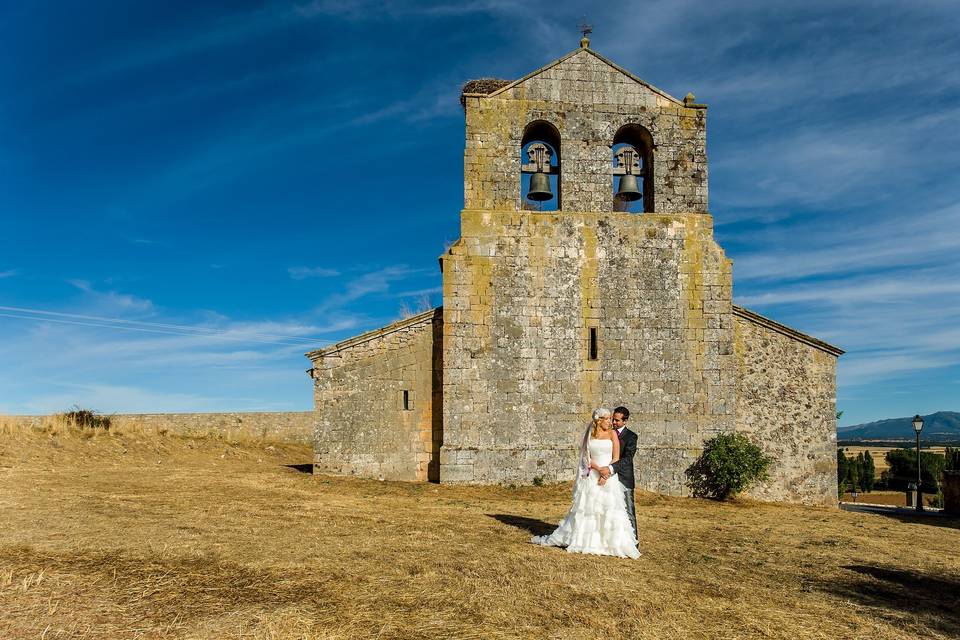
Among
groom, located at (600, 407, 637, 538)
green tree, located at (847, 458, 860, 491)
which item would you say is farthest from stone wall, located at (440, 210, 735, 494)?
green tree, located at (847, 458, 860, 491)

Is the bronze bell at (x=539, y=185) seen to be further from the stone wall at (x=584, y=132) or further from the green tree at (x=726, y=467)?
the green tree at (x=726, y=467)

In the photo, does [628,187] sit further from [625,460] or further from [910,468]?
[910,468]

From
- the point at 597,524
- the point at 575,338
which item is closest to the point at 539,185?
the point at 575,338

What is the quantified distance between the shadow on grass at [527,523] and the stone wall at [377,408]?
4.44 metres

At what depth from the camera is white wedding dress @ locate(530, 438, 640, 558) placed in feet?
26.0

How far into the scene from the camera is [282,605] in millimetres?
5305

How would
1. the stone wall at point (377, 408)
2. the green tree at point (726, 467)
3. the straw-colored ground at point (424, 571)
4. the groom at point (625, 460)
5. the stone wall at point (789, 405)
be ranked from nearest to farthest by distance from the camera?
the straw-colored ground at point (424, 571)
the groom at point (625, 460)
the green tree at point (726, 467)
the stone wall at point (377, 408)
the stone wall at point (789, 405)

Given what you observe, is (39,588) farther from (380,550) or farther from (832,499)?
(832,499)

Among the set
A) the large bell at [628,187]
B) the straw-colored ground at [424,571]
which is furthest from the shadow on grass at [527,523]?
the large bell at [628,187]

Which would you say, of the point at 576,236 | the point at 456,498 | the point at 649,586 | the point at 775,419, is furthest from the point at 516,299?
the point at 649,586

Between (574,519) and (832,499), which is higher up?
(574,519)

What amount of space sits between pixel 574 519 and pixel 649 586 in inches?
75.5

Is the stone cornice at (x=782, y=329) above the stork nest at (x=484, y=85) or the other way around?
the other way around

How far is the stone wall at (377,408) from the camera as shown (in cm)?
1492
